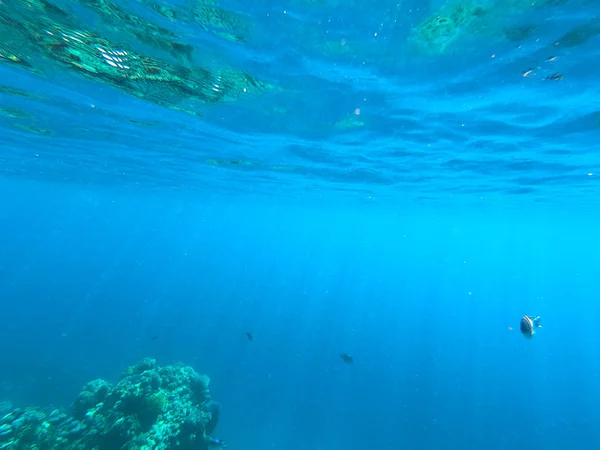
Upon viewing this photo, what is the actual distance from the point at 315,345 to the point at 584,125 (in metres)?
37.4

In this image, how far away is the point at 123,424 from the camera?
33.7 feet

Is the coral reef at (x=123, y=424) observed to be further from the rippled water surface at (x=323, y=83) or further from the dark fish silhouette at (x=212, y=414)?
the rippled water surface at (x=323, y=83)

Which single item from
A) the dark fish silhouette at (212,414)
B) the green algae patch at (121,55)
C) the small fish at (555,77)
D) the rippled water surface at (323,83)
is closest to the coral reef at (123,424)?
the dark fish silhouette at (212,414)

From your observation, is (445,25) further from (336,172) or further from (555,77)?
(336,172)

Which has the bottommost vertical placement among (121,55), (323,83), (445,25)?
(121,55)

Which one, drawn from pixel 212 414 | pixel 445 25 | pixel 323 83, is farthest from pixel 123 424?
pixel 445 25

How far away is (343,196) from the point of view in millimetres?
36531

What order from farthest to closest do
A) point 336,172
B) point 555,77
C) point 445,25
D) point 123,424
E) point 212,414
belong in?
point 336,172 < point 212,414 < point 123,424 < point 555,77 < point 445,25

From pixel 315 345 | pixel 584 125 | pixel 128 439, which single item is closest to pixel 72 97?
pixel 128 439

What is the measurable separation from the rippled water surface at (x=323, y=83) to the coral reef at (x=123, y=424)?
10.9m

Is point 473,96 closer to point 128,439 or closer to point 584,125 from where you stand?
point 584,125

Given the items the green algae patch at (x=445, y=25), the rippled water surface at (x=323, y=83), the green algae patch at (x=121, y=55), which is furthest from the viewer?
the green algae patch at (x=121, y=55)

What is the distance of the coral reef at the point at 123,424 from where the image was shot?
10.1 m

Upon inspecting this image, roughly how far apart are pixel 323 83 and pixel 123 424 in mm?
12473
